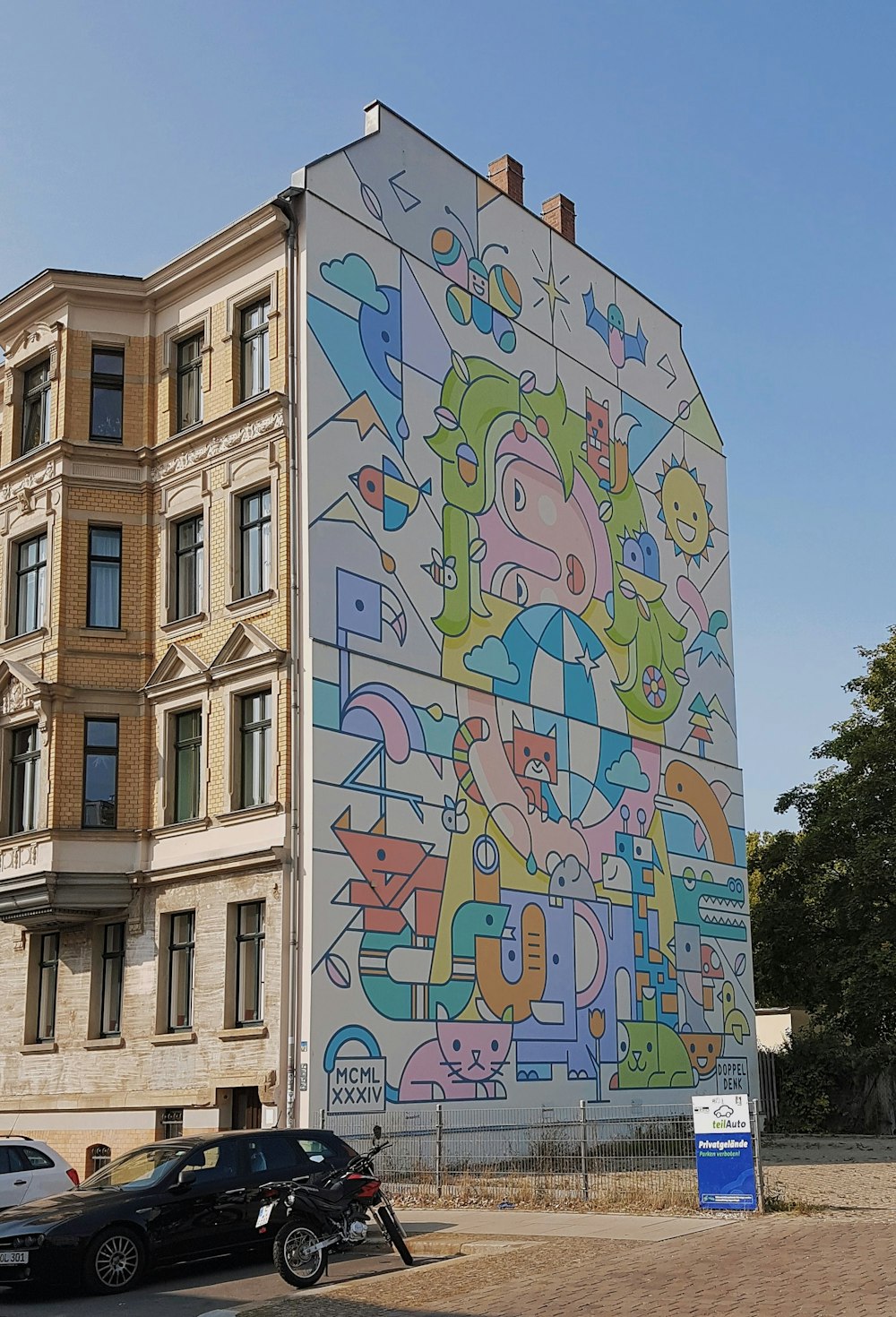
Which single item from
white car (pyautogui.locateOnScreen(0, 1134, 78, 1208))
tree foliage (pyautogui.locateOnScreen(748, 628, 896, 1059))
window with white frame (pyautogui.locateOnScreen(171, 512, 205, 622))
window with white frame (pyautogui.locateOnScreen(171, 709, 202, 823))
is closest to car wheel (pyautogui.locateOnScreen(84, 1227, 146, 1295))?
white car (pyautogui.locateOnScreen(0, 1134, 78, 1208))

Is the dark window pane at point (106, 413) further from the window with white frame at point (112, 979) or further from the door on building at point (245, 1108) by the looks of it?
the door on building at point (245, 1108)

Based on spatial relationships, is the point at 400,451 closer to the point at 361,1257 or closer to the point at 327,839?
the point at 327,839

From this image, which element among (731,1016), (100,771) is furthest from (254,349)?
(731,1016)

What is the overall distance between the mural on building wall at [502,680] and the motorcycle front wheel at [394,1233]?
30.8ft

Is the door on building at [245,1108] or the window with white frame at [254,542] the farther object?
the window with white frame at [254,542]

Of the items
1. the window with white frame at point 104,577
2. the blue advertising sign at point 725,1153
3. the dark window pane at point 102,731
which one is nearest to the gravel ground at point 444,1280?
the blue advertising sign at point 725,1153

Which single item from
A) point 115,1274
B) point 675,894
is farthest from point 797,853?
point 115,1274

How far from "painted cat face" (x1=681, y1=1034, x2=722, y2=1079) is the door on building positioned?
12.2 metres

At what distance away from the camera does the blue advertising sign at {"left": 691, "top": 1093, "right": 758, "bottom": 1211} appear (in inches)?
765

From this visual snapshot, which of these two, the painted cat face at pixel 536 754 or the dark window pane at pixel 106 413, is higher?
the dark window pane at pixel 106 413

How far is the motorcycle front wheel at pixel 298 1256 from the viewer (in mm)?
16156

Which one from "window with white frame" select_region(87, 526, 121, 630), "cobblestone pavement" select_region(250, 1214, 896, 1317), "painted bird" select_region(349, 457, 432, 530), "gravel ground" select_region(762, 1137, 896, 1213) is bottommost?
"gravel ground" select_region(762, 1137, 896, 1213)

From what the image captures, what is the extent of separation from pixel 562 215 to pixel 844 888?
2143 cm

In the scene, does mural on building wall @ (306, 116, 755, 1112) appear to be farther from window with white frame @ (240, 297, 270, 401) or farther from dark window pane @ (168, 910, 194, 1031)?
dark window pane @ (168, 910, 194, 1031)
